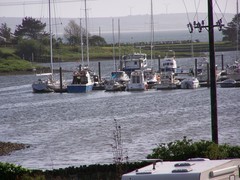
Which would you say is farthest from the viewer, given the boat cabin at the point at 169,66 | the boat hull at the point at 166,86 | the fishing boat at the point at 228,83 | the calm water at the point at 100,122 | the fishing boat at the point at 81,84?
the boat cabin at the point at 169,66

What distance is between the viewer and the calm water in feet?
144

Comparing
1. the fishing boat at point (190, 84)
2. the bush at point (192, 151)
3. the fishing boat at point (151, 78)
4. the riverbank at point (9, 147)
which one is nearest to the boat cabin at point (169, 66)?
the fishing boat at point (151, 78)

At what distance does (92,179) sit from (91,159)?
1464 centimetres

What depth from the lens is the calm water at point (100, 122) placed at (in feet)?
144

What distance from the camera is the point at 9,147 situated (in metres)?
48.7

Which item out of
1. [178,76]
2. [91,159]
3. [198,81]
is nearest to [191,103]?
[198,81]

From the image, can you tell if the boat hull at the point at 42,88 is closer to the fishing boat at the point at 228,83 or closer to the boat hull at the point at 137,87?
the boat hull at the point at 137,87

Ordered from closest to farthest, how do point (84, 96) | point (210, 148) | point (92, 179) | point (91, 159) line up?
1. point (210, 148)
2. point (92, 179)
3. point (91, 159)
4. point (84, 96)

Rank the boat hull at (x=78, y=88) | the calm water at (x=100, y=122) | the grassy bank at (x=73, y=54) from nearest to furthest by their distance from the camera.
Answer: the calm water at (x=100, y=122) < the boat hull at (x=78, y=88) < the grassy bank at (x=73, y=54)

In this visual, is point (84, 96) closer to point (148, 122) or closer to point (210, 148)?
point (148, 122)

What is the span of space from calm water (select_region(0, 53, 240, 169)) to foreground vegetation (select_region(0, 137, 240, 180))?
35.4 feet

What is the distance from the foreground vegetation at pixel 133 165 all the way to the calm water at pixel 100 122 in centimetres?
1080

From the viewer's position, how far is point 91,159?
4019 centimetres

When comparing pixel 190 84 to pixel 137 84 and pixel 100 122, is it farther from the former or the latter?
pixel 100 122
